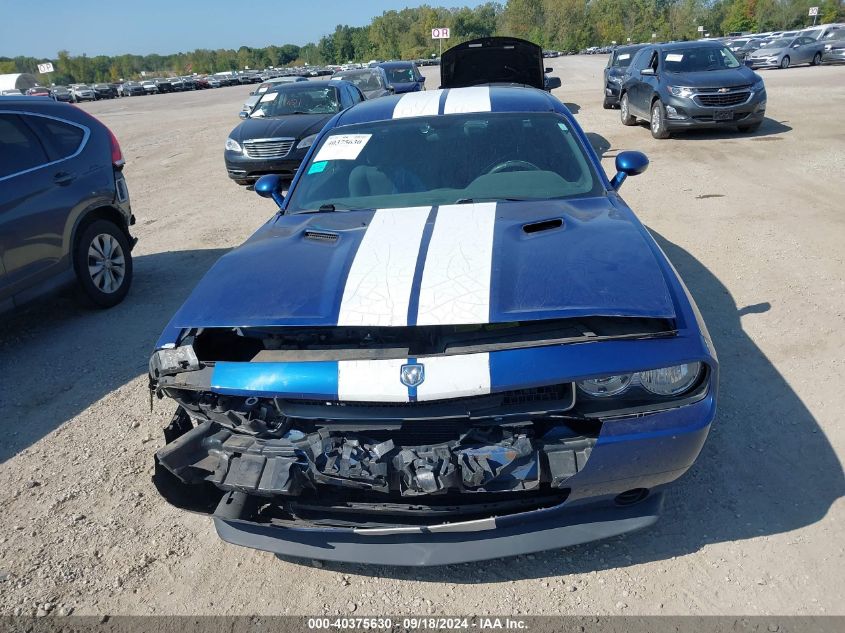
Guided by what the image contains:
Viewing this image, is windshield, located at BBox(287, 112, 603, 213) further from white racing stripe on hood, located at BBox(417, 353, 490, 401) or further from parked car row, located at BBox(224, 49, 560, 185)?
parked car row, located at BBox(224, 49, 560, 185)

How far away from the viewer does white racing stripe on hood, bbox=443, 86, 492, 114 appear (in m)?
3.91

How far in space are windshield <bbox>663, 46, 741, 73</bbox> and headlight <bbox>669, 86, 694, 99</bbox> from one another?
786mm

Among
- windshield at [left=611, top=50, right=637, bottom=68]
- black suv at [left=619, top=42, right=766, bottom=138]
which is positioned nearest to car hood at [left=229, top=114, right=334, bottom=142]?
black suv at [left=619, top=42, right=766, bottom=138]

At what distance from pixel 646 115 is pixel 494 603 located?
11.7 meters

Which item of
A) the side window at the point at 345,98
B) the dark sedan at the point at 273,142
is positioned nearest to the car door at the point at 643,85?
the side window at the point at 345,98

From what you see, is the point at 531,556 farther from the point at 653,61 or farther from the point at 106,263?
the point at 653,61

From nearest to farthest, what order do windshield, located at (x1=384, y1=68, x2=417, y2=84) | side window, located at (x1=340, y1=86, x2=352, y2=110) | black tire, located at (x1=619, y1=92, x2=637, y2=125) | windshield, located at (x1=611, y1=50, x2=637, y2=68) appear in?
side window, located at (x1=340, y1=86, x2=352, y2=110)
black tire, located at (x1=619, y1=92, x2=637, y2=125)
windshield, located at (x1=611, y1=50, x2=637, y2=68)
windshield, located at (x1=384, y1=68, x2=417, y2=84)

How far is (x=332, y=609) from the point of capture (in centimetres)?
247

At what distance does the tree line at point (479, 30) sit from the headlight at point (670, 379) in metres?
83.8

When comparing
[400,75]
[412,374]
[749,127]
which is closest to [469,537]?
[412,374]

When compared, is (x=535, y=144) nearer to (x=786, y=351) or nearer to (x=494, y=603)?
(x=786, y=351)

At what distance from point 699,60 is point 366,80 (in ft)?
27.2

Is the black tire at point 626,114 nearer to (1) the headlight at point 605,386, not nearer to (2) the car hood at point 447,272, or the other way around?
(2) the car hood at point 447,272

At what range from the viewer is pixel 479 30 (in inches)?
4390
